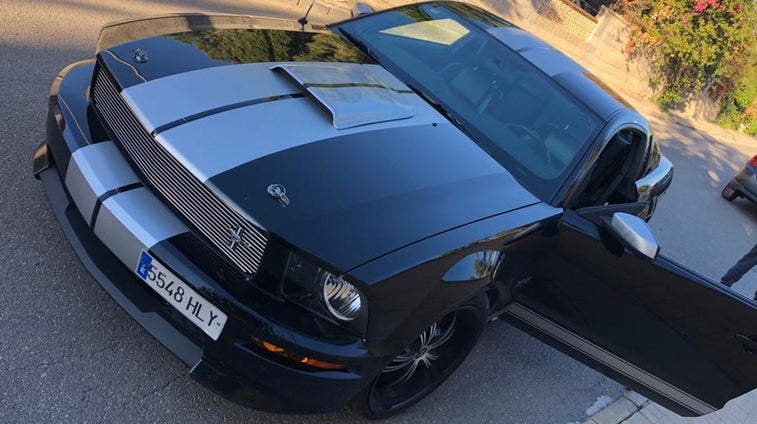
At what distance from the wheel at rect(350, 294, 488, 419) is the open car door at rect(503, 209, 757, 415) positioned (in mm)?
363

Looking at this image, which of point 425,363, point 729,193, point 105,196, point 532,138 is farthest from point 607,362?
point 729,193

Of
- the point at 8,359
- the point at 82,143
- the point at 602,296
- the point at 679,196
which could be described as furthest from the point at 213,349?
the point at 679,196

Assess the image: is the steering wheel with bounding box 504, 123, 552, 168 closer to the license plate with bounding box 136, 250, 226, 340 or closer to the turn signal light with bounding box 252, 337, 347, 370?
the turn signal light with bounding box 252, 337, 347, 370

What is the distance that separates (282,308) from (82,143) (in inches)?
A: 47.2

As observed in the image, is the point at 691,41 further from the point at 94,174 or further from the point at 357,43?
the point at 94,174

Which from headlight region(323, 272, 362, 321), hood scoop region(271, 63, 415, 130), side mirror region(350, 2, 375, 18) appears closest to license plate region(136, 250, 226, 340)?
headlight region(323, 272, 362, 321)

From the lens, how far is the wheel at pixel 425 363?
8.45ft

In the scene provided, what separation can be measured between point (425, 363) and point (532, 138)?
132 centimetres

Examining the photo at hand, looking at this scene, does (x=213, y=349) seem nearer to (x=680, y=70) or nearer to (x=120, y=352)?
Answer: (x=120, y=352)

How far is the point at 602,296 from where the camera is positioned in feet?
9.60

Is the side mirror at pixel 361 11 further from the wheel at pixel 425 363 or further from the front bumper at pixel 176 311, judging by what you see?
the wheel at pixel 425 363

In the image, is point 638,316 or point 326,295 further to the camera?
point 638,316

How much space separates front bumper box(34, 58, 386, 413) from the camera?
2.06 m

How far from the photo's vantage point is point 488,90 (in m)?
3.36
